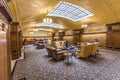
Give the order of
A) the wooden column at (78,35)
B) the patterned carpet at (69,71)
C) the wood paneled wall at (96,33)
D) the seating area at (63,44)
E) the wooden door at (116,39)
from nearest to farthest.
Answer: the seating area at (63,44)
the patterned carpet at (69,71)
the wooden door at (116,39)
the wood paneled wall at (96,33)
the wooden column at (78,35)

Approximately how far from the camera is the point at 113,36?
10.3m

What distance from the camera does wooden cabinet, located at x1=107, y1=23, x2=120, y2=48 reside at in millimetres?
9805

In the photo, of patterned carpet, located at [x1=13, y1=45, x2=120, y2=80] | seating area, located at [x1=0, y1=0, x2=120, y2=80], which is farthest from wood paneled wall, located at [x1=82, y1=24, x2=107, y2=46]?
patterned carpet, located at [x1=13, y1=45, x2=120, y2=80]

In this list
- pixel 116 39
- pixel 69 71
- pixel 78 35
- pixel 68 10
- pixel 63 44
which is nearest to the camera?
pixel 69 71

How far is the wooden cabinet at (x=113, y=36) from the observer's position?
9.80m

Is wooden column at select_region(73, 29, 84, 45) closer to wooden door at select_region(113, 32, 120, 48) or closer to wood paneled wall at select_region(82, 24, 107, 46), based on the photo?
wood paneled wall at select_region(82, 24, 107, 46)

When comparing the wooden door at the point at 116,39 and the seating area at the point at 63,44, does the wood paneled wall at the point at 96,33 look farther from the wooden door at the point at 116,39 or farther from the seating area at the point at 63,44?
the wooden door at the point at 116,39

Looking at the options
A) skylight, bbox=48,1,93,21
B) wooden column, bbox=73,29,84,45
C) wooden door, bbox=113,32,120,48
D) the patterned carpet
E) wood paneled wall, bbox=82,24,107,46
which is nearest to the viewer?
the patterned carpet

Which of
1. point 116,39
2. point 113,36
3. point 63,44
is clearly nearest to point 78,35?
point 113,36

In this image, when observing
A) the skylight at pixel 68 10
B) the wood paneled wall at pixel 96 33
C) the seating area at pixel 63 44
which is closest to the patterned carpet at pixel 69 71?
the seating area at pixel 63 44

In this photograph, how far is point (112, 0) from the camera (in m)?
6.11

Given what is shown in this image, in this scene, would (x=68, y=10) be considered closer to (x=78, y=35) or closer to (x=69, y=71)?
(x=78, y=35)

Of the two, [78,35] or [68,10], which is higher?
[68,10]

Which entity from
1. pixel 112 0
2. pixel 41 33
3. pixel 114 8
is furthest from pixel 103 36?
pixel 41 33
